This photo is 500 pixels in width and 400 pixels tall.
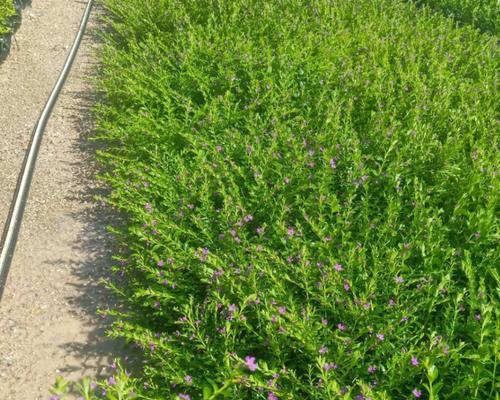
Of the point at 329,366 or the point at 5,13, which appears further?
the point at 5,13

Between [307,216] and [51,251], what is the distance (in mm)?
2474

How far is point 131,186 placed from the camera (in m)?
4.80

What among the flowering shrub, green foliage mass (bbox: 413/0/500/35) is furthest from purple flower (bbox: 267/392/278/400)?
green foliage mass (bbox: 413/0/500/35)

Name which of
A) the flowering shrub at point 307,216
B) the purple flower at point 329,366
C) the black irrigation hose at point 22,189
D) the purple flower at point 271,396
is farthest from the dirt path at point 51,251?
the purple flower at point 329,366

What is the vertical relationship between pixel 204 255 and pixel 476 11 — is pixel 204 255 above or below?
below

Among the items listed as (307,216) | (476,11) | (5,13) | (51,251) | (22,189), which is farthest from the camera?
(476,11)

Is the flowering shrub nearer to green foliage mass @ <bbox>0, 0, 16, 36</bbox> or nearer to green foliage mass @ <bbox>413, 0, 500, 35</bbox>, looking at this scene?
green foliage mass @ <bbox>0, 0, 16, 36</bbox>

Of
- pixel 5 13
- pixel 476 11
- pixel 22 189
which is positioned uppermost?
pixel 5 13

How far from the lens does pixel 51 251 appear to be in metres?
4.82

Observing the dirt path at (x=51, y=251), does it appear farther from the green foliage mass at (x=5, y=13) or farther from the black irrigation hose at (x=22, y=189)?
the green foliage mass at (x=5, y=13)

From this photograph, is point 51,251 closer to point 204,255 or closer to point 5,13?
point 204,255

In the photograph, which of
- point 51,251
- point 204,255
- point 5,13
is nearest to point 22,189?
point 51,251

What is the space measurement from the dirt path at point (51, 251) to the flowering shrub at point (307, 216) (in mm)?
356

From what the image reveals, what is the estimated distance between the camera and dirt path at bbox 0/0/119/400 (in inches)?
151
